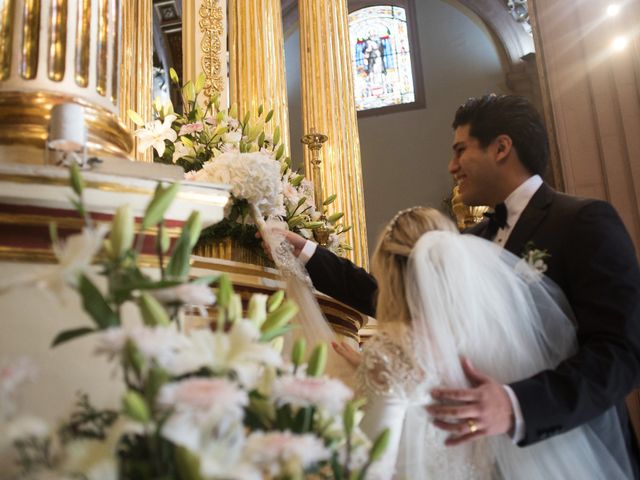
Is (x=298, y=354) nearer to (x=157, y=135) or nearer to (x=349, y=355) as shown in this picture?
(x=349, y=355)

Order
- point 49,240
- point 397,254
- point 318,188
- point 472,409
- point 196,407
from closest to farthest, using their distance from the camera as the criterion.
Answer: point 196,407
point 49,240
point 472,409
point 397,254
point 318,188

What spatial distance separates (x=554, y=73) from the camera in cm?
643

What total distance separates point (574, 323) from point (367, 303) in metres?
1.02

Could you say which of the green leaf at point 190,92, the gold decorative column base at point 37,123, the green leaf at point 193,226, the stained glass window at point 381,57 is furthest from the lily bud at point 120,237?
the stained glass window at point 381,57

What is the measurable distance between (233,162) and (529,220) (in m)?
1.02

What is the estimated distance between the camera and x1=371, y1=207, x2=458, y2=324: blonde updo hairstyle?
6.00 ft

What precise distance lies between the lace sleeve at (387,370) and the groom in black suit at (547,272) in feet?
0.35

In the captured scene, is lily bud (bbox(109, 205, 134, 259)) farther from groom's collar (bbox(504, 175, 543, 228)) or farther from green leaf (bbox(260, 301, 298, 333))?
groom's collar (bbox(504, 175, 543, 228))

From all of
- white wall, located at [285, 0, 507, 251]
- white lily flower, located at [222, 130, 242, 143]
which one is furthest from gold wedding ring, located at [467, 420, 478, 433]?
white wall, located at [285, 0, 507, 251]

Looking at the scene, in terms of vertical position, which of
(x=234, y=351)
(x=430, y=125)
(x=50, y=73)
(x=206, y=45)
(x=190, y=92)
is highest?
(x=430, y=125)

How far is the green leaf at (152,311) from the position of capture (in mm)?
839

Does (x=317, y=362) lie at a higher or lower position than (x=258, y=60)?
lower

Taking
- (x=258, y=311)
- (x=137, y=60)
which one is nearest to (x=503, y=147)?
(x=258, y=311)

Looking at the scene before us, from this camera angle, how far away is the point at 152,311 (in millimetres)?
840
